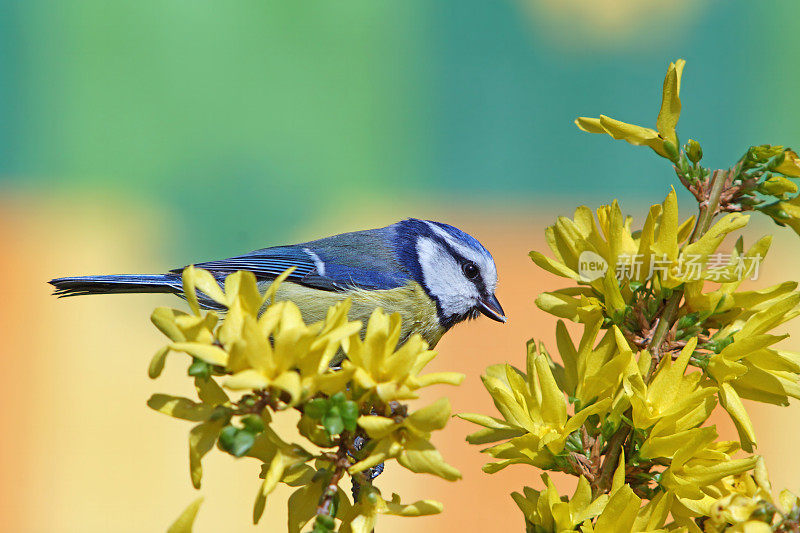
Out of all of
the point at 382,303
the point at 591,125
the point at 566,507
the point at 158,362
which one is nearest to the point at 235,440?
the point at 158,362

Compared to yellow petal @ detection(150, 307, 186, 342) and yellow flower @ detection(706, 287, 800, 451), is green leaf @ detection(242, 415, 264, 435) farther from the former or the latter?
yellow flower @ detection(706, 287, 800, 451)

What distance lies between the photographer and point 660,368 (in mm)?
781

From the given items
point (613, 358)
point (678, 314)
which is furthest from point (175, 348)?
point (678, 314)

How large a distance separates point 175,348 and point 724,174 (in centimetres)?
61

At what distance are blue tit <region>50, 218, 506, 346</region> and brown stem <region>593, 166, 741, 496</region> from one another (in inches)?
41.2

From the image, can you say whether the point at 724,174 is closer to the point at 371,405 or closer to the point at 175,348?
the point at 371,405

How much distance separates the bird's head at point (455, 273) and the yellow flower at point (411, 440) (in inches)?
51.4

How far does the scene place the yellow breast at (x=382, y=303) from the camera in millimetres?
1838

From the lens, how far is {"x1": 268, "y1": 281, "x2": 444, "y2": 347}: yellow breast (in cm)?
184

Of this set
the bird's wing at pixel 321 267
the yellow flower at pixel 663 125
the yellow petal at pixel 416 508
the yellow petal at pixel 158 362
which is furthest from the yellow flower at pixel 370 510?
the bird's wing at pixel 321 267

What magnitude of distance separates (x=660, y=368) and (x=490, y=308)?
3.96ft

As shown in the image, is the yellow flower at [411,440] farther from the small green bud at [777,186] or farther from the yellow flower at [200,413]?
the small green bud at [777,186]

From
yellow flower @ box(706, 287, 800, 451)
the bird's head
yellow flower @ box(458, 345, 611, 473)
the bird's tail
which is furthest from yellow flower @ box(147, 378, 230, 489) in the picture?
the bird's head

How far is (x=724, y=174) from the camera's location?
821 millimetres
